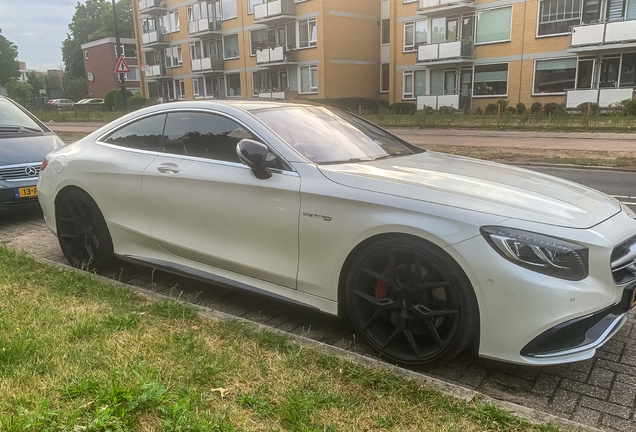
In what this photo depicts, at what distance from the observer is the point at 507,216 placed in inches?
108

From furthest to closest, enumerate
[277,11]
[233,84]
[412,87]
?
[233,84], [277,11], [412,87]

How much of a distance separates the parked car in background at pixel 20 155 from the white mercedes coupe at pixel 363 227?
2.25m

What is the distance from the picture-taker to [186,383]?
8.88ft

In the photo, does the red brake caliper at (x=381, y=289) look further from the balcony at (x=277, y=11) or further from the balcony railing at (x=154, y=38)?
the balcony railing at (x=154, y=38)

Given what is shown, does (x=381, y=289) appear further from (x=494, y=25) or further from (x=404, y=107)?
(x=494, y=25)

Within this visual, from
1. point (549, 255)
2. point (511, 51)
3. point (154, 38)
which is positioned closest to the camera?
point (549, 255)

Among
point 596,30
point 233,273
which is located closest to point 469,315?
point 233,273

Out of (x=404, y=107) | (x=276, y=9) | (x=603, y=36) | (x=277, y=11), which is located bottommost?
(x=404, y=107)

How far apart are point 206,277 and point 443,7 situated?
30.8 m

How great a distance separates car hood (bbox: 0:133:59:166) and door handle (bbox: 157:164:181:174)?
3590 millimetres

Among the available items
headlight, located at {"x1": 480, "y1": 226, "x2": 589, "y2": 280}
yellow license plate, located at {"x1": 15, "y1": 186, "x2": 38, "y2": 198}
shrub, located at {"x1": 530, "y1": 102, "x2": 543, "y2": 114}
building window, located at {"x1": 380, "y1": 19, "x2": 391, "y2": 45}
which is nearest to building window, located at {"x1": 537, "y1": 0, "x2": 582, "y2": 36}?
shrub, located at {"x1": 530, "y1": 102, "x2": 543, "y2": 114}

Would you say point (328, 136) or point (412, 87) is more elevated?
point (412, 87)

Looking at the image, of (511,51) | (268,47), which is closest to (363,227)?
(511,51)

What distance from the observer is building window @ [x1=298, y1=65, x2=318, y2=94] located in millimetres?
36406
